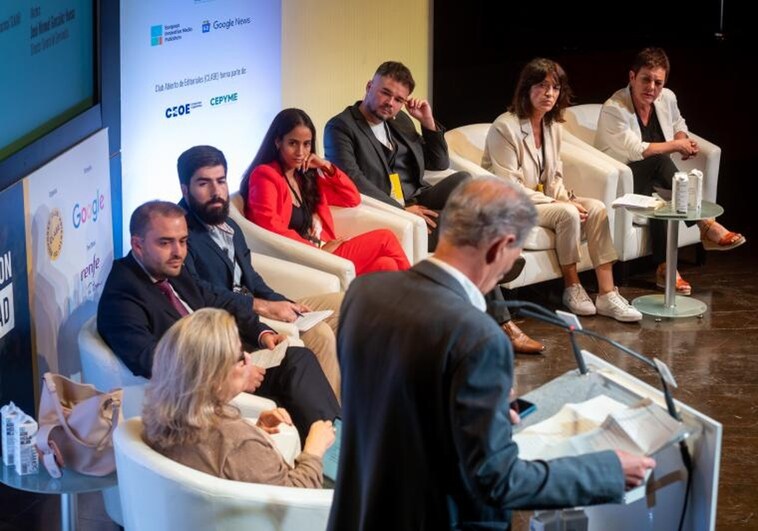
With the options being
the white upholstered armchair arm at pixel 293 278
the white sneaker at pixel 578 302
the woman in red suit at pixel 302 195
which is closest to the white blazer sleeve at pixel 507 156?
the white sneaker at pixel 578 302

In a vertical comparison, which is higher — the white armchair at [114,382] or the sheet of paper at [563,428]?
the sheet of paper at [563,428]

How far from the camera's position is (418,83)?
7875 mm

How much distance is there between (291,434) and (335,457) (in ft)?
0.66

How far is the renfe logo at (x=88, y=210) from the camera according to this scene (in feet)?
16.1

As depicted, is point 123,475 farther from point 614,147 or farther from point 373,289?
point 614,147

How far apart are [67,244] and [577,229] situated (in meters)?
2.97

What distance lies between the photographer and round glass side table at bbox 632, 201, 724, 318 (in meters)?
6.71

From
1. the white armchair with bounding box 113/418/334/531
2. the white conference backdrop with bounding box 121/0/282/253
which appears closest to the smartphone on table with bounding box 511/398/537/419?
the white armchair with bounding box 113/418/334/531

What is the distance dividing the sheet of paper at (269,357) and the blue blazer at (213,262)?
0.35 m

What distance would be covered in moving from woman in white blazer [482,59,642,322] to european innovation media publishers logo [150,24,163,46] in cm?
198

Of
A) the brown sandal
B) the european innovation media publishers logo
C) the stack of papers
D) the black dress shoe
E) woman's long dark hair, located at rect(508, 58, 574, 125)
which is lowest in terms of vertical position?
the brown sandal

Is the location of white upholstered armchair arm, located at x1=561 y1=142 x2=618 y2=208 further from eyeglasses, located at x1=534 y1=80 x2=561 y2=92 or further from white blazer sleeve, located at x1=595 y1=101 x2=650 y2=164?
eyeglasses, located at x1=534 y1=80 x2=561 y2=92

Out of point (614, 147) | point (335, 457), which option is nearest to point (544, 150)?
point (614, 147)

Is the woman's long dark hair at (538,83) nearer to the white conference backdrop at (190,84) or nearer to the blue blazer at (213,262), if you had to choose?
the white conference backdrop at (190,84)
